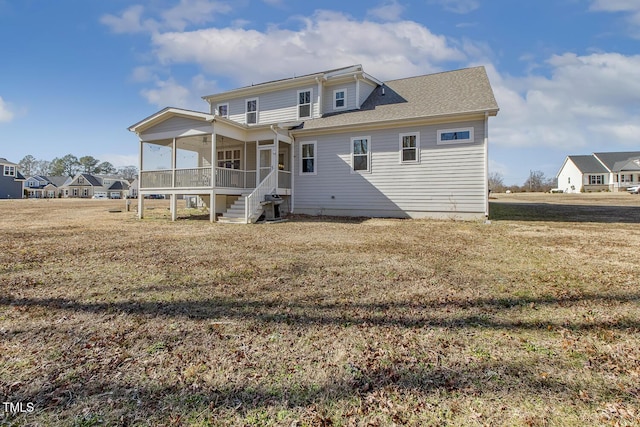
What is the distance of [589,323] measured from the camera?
310 cm

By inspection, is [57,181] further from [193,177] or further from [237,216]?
[237,216]

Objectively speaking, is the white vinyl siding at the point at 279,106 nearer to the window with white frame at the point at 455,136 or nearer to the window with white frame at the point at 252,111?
the window with white frame at the point at 252,111

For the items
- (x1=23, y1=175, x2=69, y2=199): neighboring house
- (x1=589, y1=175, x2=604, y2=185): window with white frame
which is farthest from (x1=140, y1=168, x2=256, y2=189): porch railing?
(x1=23, y1=175, x2=69, y2=199): neighboring house

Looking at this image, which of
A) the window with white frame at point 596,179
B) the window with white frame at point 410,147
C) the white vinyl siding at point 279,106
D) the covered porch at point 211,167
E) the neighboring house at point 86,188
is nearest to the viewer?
the covered porch at point 211,167

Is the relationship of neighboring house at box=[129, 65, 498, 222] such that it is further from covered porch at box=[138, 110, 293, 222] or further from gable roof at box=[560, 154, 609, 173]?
gable roof at box=[560, 154, 609, 173]

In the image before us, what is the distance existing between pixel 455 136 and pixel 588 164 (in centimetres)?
5720

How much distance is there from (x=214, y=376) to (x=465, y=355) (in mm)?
1951

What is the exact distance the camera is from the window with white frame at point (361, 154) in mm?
13562

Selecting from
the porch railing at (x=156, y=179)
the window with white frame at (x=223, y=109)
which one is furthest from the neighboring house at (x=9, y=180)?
the porch railing at (x=156, y=179)

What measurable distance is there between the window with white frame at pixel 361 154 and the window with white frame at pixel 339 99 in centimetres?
274

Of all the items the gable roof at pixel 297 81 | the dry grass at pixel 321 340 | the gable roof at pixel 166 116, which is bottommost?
the dry grass at pixel 321 340

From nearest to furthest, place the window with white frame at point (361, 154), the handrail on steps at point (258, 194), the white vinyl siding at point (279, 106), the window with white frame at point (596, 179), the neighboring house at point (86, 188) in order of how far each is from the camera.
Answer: the handrail on steps at point (258, 194) → the window with white frame at point (361, 154) → the white vinyl siding at point (279, 106) → the window with white frame at point (596, 179) → the neighboring house at point (86, 188)

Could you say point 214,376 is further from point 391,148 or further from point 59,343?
point 391,148

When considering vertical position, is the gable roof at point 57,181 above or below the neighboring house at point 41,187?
above
